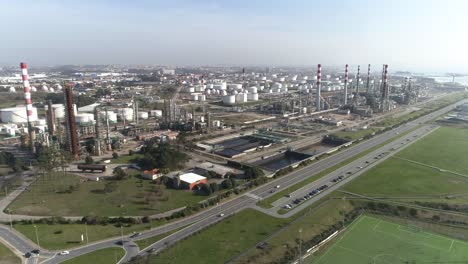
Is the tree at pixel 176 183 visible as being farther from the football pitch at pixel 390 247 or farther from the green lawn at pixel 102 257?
the football pitch at pixel 390 247

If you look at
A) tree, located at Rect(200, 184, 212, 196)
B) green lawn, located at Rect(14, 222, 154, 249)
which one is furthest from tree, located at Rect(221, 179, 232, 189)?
green lawn, located at Rect(14, 222, 154, 249)

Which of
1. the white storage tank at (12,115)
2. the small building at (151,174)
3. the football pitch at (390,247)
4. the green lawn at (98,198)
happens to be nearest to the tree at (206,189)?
the green lawn at (98,198)

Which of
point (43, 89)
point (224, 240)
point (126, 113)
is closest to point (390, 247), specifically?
point (224, 240)

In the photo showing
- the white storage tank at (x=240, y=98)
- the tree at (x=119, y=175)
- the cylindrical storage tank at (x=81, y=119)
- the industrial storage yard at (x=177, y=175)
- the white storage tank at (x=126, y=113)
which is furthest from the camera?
the white storage tank at (x=240, y=98)

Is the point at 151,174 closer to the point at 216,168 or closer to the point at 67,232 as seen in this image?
the point at 216,168

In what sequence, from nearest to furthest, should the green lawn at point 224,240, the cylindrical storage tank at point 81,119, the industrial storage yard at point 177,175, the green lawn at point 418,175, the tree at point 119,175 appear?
the green lawn at point 224,240, the industrial storage yard at point 177,175, the green lawn at point 418,175, the tree at point 119,175, the cylindrical storage tank at point 81,119
